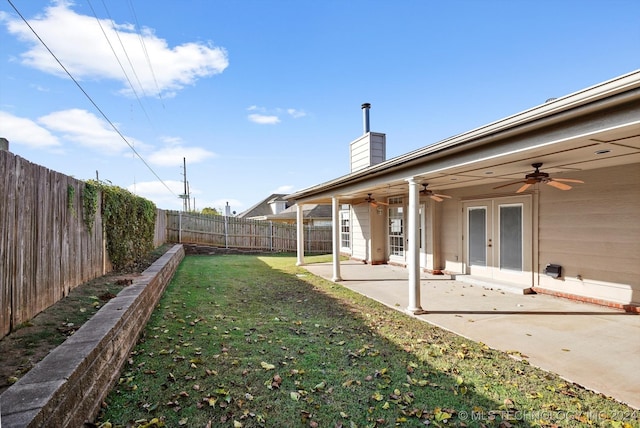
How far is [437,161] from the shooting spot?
16.5ft

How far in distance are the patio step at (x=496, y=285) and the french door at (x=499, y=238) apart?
0.23m

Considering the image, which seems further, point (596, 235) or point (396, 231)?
point (396, 231)

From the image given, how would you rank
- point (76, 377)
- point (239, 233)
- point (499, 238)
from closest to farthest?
point (76, 377) → point (499, 238) → point (239, 233)

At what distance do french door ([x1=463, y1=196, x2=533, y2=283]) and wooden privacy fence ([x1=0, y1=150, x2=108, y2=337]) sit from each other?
8662 millimetres

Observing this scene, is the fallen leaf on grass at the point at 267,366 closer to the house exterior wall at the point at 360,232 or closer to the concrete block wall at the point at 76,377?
the concrete block wall at the point at 76,377

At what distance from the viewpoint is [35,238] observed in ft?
11.4

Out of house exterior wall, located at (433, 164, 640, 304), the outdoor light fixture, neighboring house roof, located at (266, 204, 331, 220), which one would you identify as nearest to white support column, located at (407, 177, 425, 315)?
the outdoor light fixture

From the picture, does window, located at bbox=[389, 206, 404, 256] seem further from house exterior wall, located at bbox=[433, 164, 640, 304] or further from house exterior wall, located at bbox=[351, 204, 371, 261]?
house exterior wall, located at bbox=[433, 164, 640, 304]

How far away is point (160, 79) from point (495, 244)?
11403 millimetres

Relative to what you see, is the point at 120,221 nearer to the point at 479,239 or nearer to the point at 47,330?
the point at 47,330

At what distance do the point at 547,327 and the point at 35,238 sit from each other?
6856 mm

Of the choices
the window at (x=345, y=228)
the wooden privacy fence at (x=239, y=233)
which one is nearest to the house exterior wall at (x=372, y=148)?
the window at (x=345, y=228)

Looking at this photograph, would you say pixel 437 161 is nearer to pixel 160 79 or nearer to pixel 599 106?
pixel 599 106

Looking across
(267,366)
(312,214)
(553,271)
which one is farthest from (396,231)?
(312,214)
